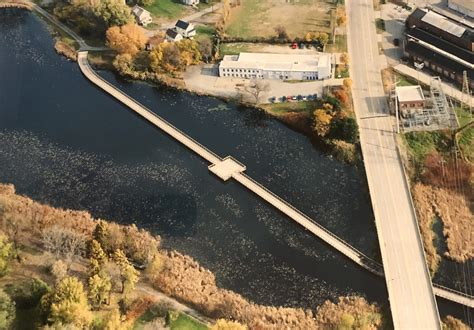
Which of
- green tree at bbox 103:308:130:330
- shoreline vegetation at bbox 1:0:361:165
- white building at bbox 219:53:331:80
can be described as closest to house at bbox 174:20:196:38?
shoreline vegetation at bbox 1:0:361:165

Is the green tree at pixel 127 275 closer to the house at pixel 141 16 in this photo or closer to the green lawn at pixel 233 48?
the green lawn at pixel 233 48

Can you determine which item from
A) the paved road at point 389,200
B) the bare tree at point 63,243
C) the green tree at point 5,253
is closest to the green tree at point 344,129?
the paved road at point 389,200

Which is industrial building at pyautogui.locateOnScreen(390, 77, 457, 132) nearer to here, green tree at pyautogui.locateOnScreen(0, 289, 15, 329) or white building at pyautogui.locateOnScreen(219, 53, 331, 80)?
white building at pyautogui.locateOnScreen(219, 53, 331, 80)

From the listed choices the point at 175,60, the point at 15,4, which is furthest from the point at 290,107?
the point at 15,4

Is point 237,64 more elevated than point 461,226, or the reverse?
point 237,64

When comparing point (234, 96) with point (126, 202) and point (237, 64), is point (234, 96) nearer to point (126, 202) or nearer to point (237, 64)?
point (237, 64)

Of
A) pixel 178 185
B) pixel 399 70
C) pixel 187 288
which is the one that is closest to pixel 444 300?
pixel 187 288
